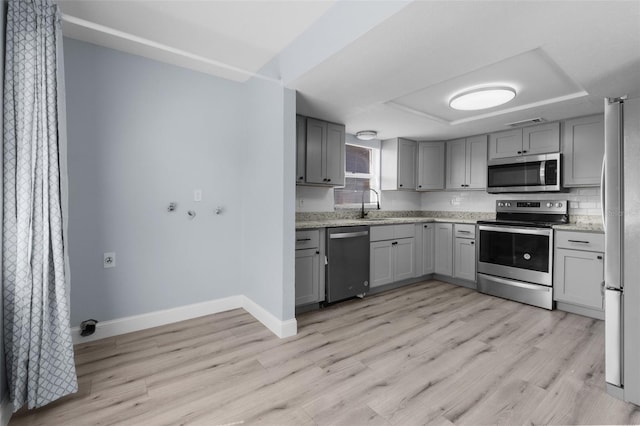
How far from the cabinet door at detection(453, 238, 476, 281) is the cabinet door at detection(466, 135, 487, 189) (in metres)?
0.85

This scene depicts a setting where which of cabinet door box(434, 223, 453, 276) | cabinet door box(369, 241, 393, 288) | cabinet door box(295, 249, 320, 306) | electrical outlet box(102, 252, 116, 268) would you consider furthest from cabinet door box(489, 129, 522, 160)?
electrical outlet box(102, 252, 116, 268)

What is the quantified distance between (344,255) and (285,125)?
1.54 metres

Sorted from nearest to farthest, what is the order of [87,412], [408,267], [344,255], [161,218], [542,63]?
[87,412] < [542,63] < [161,218] < [344,255] < [408,267]

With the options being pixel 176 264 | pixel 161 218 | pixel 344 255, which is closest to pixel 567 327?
pixel 344 255

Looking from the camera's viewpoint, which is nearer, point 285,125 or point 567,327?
point 285,125

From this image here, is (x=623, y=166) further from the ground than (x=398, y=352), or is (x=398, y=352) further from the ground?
(x=623, y=166)

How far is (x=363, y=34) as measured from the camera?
170 cm

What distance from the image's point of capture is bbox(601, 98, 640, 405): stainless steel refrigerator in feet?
5.45

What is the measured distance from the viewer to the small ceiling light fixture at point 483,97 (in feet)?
8.53

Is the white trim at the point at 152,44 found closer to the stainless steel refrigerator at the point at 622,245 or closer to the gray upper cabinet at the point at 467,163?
the stainless steel refrigerator at the point at 622,245

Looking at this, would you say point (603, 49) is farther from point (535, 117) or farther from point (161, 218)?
point (161, 218)

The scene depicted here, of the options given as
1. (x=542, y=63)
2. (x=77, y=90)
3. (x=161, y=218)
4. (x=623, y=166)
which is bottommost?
(x=161, y=218)

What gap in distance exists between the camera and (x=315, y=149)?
11.2ft

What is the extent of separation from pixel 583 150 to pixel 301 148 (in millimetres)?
3132
